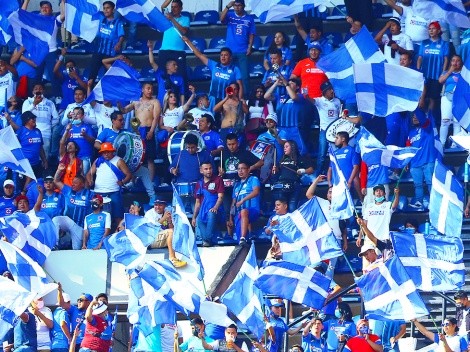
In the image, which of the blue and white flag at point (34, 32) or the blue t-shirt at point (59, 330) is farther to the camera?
the blue and white flag at point (34, 32)

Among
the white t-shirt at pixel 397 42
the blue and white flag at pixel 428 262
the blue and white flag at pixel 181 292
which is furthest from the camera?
the white t-shirt at pixel 397 42

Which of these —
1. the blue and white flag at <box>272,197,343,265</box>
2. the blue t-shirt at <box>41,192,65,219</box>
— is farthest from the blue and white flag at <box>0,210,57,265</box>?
the blue and white flag at <box>272,197,343,265</box>

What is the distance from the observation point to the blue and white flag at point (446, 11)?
30812 millimetres

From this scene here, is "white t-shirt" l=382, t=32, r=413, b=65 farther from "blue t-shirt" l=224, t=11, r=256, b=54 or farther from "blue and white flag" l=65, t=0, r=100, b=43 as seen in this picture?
"blue and white flag" l=65, t=0, r=100, b=43

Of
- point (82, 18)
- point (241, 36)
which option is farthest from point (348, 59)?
point (82, 18)

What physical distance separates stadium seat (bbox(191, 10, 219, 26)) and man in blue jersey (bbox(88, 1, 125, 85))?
1540mm

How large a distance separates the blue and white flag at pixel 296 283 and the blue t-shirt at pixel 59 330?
329 cm

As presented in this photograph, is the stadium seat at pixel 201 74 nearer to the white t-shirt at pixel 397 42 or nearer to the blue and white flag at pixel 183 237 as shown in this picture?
the white t-shirt at pixel 397 42

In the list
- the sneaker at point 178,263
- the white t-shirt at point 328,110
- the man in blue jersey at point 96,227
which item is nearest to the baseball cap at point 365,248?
the sneaker at point 178,263

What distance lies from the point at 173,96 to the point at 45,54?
8.80 feet

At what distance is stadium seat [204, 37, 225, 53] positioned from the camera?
34.4 meters

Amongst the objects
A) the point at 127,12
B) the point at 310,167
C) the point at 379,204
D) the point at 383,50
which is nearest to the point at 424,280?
the point at 379,204

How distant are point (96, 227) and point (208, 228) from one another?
181 centimetres

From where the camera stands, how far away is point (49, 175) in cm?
3234
